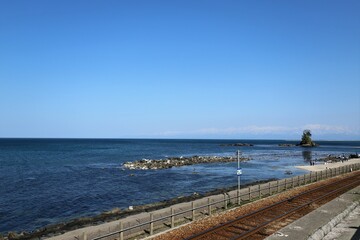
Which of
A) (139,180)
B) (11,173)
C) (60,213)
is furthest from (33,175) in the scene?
(60,213)

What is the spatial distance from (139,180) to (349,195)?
34.2 meters

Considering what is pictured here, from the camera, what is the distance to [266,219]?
22594 mm

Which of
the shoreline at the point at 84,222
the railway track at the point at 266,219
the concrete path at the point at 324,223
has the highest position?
the concrete path at the point at 324,223

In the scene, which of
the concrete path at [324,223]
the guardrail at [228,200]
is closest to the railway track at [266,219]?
the concrete path at [324,223]

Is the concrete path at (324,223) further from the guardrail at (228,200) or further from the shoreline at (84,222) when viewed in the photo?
the shoreline at (84,222)

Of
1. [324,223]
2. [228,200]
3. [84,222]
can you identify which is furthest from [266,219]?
[84,222]

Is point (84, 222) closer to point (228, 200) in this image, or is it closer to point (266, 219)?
point (228, 200)

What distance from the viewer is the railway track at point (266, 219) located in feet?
62.5

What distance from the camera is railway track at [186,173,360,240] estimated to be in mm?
19047

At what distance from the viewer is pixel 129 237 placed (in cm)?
1998

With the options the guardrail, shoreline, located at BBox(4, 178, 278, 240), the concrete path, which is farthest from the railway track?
shoreline, located at BBox(4, 178, 278, 240)

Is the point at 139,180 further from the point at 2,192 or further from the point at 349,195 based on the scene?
the point at 349,195

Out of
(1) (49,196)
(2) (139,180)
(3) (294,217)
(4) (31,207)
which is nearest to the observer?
(3) (294,217)

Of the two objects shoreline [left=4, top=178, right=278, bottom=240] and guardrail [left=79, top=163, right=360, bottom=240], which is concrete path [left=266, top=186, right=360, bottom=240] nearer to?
guardrail [left=79, top=163, right=360, bottom=240]
